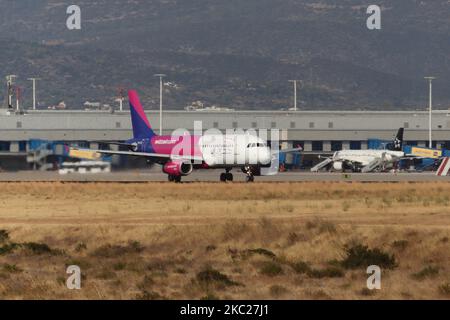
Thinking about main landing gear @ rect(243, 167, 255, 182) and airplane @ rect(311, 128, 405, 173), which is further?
airplane @ rect(311, 128, 405, 173)

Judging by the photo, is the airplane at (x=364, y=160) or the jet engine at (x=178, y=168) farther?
the airplane at (x=364, y=160)

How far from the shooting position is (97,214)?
6981 cm

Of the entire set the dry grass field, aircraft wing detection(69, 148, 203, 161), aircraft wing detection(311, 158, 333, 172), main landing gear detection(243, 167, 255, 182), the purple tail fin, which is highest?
the purple tail fin

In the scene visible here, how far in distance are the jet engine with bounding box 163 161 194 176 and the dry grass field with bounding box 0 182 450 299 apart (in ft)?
79.1

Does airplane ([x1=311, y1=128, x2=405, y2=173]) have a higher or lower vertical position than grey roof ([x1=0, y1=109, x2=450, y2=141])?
lower

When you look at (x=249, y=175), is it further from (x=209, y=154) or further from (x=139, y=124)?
(x=139, y=124)

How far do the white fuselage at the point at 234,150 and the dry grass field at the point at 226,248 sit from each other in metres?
21.8

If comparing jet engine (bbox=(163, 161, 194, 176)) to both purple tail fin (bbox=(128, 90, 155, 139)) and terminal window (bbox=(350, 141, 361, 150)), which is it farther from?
Answer: terminal window (bbox=(350, 141, 361, 150))

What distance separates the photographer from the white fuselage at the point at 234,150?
10188cm

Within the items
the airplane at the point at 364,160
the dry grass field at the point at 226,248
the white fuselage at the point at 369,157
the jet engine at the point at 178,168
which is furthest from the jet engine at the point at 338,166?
the dry grass field at the point at 226,248

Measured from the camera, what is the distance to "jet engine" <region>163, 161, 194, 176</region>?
10431 centimetres

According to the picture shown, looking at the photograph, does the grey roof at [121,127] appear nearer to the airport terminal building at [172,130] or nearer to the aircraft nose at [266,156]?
the airport terminal building at [172,130]

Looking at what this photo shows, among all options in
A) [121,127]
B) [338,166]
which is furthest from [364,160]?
[121,127]

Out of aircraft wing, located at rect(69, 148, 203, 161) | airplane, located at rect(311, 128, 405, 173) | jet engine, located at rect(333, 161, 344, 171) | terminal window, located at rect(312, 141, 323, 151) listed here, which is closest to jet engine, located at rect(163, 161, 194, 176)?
aircraft wing, located at rect(69, 148, 203, 161)
